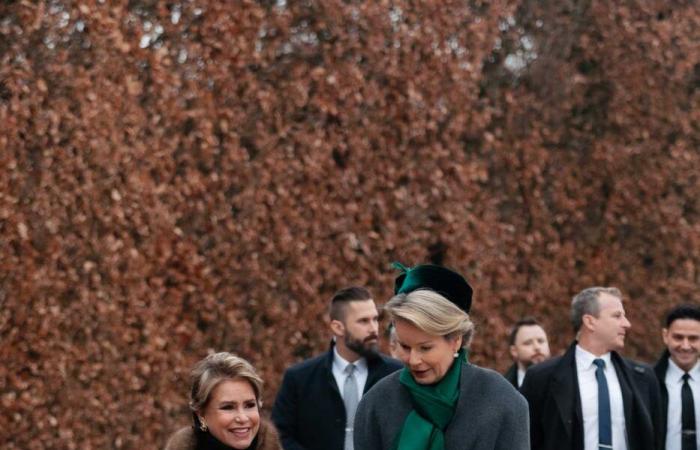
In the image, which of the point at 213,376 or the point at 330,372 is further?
the point at 330,372

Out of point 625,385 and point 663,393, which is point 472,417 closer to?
point 625,385

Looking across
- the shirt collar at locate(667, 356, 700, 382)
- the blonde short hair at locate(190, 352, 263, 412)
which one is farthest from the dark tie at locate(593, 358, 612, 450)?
the blonde short hair at locate(190, 352, 263, 412)

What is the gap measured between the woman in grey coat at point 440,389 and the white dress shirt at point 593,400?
2.93 m

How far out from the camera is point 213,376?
16.9 feet

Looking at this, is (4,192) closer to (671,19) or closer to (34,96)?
(34,96)

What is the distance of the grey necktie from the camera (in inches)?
297

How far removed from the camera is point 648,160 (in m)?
11.7

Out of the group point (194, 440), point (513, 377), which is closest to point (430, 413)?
point (194, 440)

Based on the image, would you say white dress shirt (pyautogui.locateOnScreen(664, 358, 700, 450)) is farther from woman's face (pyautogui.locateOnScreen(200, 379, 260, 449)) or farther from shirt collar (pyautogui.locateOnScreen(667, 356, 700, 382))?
woman's face (pyautogui.locateOnScreen(200, 379, 260, 449))

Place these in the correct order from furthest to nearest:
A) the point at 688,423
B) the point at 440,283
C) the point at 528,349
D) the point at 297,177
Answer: the point at 297,177
the point at 528,349
the point at 688,423
the point at 440,283

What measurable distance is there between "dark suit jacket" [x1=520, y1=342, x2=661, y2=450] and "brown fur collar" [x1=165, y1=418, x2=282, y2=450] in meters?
2.60

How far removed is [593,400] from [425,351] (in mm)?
3220

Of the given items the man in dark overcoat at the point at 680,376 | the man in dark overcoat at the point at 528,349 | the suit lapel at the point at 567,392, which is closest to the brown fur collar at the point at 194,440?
the suit lapel at the point at 567,392

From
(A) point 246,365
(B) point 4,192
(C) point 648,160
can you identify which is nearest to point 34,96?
(B) point 4,192
